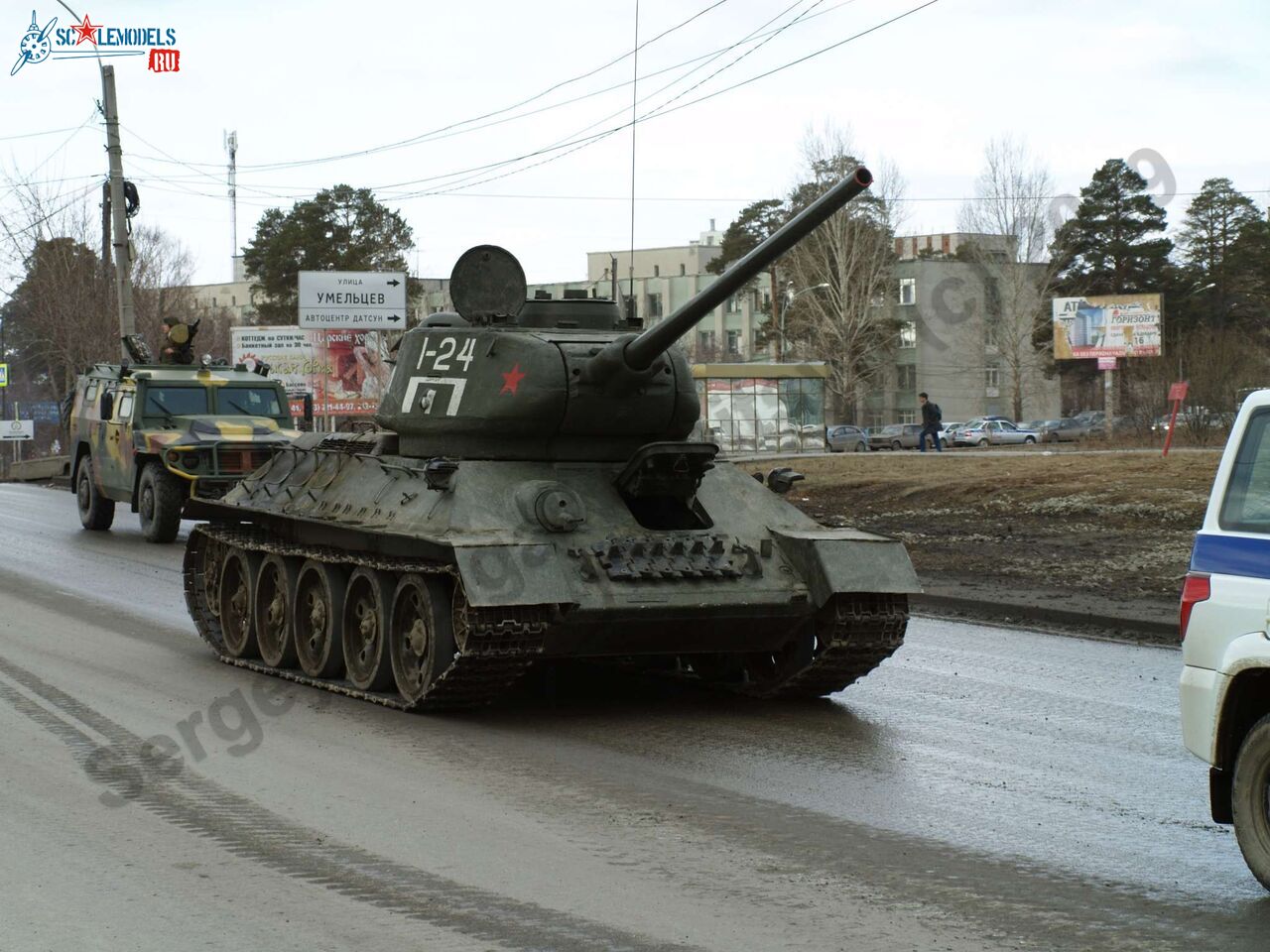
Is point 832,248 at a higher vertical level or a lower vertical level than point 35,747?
higher

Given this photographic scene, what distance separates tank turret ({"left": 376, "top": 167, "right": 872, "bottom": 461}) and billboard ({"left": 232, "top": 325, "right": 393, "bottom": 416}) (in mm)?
34785

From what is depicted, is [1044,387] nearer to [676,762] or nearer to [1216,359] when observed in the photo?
[1216,359]

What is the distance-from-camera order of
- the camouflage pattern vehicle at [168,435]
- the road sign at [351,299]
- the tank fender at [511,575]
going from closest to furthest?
the tank fender at [511,575] < the camouflage pattern vehicle at [168,435] < the road sign at [351,299]

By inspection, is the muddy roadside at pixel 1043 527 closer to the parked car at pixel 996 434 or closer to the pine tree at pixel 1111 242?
the pine tree at pixel 1111 242

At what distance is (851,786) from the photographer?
8336 millimetres

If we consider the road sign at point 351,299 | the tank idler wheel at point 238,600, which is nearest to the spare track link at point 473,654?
the tank idler wheel at point 238,600

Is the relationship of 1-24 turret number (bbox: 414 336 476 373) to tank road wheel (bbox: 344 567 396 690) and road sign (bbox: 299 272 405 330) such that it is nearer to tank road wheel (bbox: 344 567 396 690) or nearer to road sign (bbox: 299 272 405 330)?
tank road wheel (bbox: 344 567 396 690)

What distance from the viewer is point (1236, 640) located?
20.3 feet

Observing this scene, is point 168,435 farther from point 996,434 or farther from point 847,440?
point 996,434

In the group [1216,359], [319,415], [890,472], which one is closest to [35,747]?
[890,472]

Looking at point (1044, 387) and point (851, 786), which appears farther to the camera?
point (1044, 387)

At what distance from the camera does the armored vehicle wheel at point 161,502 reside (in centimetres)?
2272

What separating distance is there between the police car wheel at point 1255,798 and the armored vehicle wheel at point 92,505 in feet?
68.6

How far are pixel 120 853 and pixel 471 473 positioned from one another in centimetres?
402
